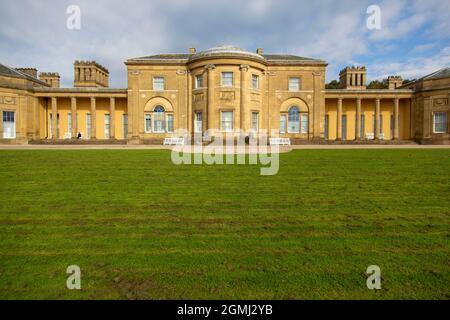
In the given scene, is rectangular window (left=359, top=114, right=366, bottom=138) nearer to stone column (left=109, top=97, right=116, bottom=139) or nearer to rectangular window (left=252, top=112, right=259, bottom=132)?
rectangular window (left=252, top=112, right=259, bottom=132)

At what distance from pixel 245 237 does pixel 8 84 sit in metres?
35.8

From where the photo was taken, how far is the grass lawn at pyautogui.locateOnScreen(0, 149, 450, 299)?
305 centimetres

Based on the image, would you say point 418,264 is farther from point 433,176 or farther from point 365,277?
point 433,176

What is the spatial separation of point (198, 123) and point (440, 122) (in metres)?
26.2

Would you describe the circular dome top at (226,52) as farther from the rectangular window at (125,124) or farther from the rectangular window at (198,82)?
the rectangular window at (125,124)

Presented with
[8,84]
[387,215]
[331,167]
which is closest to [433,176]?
Result: [331,167]

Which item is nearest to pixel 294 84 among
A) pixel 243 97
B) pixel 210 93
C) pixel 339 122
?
pixel 339 122

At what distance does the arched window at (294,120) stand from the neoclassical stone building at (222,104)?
0.37 feet

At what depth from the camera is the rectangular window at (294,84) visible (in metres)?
32.6

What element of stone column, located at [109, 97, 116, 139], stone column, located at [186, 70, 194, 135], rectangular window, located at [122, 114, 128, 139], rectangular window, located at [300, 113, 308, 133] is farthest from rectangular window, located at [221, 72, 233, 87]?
rectangular window, located at [122, 114, 128, 139]

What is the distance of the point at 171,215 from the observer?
544cm

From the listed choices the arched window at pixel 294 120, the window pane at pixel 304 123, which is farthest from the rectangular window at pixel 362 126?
the arched window at pixel 294 120

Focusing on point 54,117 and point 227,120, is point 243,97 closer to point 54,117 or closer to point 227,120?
point 227,120
